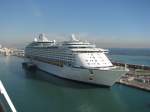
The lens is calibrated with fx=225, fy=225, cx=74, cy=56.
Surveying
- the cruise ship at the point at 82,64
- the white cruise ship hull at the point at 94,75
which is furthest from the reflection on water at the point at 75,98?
the cruise ship at the point at 82,64

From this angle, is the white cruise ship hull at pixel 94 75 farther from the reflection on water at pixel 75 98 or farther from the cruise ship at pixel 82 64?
the reflection on water at pixel 75 98

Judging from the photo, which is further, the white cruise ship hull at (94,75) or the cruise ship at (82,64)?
the cruise ship at (82,64)

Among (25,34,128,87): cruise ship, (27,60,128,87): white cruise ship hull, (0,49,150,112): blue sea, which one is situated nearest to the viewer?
(0,49,150,112): blue sea

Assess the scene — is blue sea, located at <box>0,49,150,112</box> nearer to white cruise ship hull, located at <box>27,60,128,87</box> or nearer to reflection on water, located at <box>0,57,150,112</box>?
reflection on water, located at <box>0,57,150,112</box>

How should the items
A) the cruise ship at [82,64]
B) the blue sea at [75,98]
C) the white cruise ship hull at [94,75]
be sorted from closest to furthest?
the blue sea at [75,98], the white cruise ship hull at [94,75], the cruise ship at [82,64]

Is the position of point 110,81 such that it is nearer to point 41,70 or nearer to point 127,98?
point 127,98

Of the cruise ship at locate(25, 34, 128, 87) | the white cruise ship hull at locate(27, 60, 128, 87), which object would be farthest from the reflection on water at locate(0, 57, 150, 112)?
the cruise ship at locate(25, 34, 128, 87)

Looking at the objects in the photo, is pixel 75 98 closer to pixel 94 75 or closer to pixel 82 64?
pixel 94 75

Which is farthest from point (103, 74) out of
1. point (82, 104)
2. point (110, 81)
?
point (82, 104)

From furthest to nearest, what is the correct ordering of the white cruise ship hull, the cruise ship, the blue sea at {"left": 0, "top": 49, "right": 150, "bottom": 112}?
1. the cruise ship
2. the white cruise ship hull
3. the blue sea at {"left": 0, "top": 49, "right": 150, "bottom": 112}

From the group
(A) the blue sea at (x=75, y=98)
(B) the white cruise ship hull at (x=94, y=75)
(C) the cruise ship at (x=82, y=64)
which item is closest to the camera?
(A) the blue sea at (x=75, y=98)
